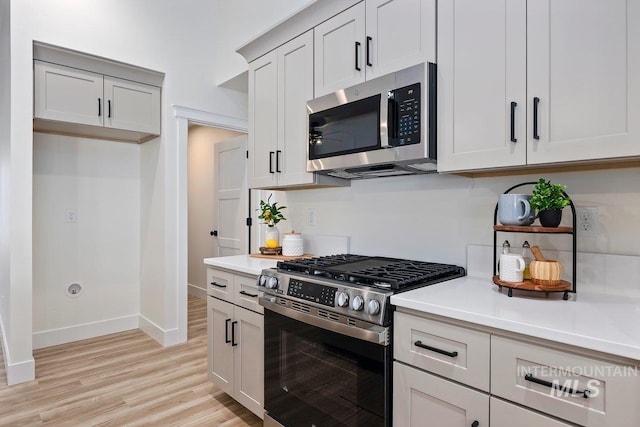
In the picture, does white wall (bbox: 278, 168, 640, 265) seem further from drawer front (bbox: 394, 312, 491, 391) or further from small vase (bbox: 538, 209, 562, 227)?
drawer front (bbox: 394, 312, 491, 391)

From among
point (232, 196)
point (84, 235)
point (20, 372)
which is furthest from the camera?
point (232, 196)

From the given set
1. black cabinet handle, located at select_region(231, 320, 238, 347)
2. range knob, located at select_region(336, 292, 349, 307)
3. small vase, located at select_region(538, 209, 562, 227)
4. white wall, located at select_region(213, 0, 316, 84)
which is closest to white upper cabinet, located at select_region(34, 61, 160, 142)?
white wall, located at select_region(213, 0, 316, 84)

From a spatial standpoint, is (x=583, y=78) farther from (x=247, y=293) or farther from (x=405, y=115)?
(x=247, y=293)

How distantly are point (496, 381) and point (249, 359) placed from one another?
55.1 inches

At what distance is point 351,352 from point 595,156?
1.14 metres

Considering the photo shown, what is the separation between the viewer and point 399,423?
1.39 meters

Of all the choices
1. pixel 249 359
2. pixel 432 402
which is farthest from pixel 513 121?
pixel 249 359

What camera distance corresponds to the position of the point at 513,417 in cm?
110

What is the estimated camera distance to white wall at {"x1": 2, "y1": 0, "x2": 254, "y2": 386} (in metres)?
2.73

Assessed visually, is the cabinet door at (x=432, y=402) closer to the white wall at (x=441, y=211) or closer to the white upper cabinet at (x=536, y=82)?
the white wall at (x=441, y=211)

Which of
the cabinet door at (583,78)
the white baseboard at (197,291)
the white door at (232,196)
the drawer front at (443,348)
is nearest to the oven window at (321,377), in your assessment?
the drawer front at (443,348)

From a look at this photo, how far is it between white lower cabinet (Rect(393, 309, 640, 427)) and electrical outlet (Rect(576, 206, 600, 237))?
70cm
